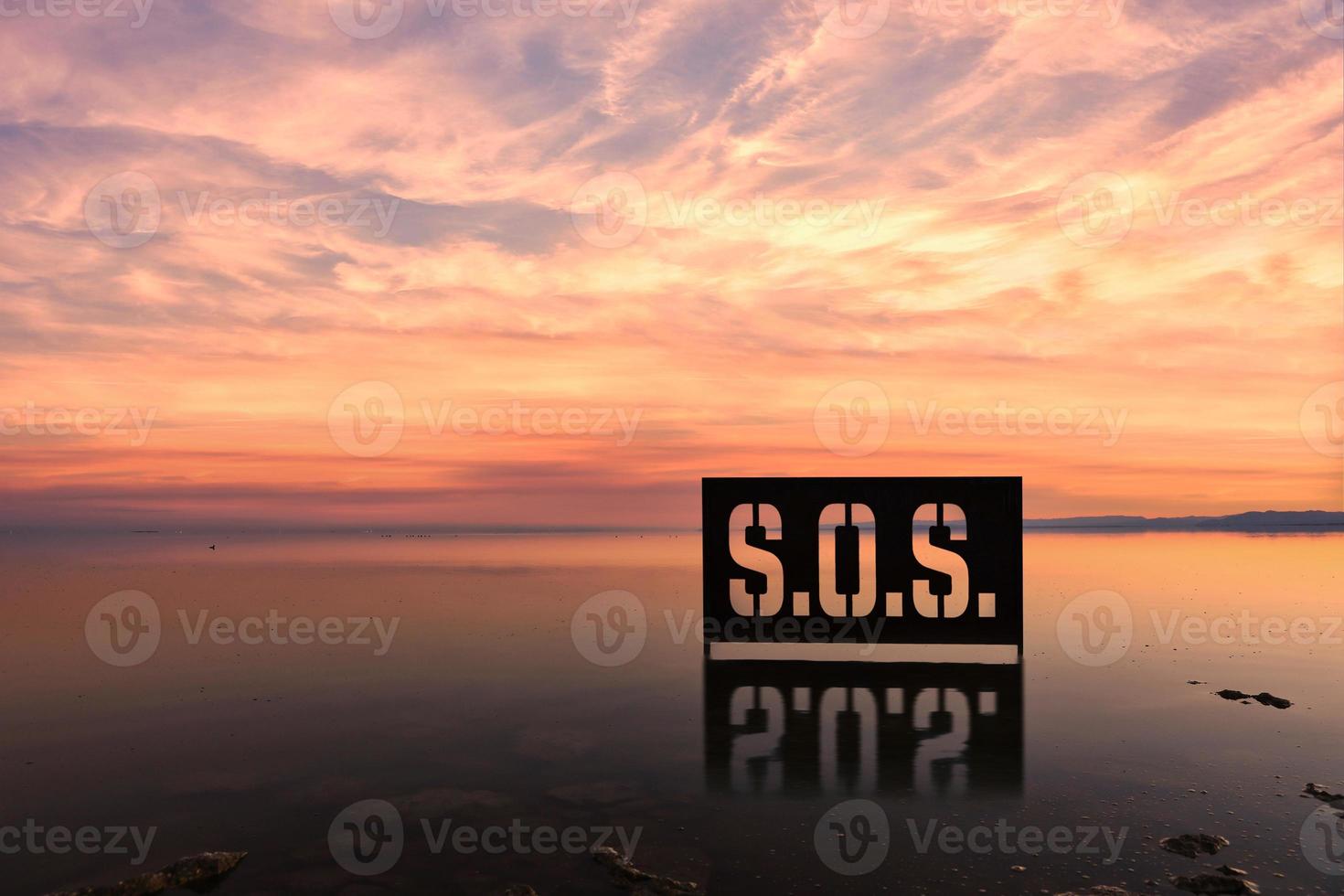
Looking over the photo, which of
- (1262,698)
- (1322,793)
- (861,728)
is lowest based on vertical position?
(1262,698)

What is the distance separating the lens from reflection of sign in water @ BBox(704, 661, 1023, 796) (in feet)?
37.0

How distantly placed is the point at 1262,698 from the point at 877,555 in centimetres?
822

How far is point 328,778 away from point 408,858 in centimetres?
324

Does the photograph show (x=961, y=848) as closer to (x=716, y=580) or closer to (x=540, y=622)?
(x=716, y=580)

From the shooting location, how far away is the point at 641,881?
8250 mm

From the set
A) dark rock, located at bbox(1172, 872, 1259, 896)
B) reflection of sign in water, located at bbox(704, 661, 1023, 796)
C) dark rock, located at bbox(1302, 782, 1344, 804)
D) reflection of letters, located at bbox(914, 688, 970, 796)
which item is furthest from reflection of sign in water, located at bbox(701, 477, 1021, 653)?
dark rock, located at bbox(1172, 872, 1259, 896)

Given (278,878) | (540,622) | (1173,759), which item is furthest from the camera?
(540,622)

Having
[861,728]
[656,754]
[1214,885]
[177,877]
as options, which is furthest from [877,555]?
[177,877]

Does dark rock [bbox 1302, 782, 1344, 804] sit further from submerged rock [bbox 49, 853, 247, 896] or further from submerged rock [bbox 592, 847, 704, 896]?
submerged rock [bbox 49, 853, 247, 896]

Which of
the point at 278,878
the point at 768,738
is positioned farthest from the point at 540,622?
the point at 278,878

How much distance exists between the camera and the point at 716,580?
21141 mm

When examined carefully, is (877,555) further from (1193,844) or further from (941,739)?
(1193,844)

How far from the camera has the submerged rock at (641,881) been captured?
26.3 ft

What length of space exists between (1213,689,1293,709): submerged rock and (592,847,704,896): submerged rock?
13387 mm
